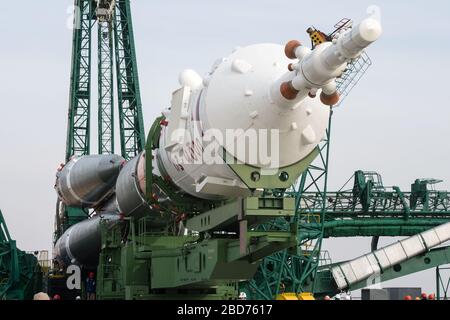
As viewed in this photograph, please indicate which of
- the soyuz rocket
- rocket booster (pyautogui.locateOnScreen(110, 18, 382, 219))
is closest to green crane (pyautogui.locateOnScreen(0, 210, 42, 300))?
the soyuz rocket

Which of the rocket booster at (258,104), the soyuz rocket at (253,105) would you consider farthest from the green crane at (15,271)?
the rocket booster at (258,104)

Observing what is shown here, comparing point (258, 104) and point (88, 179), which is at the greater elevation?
point (88, 179)

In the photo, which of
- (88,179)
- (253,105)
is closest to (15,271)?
(88,179)

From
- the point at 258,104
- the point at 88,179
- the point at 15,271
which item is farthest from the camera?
the point at 15,271

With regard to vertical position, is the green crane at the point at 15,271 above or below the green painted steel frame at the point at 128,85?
below

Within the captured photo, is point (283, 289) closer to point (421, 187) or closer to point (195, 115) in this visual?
point (421, 187)

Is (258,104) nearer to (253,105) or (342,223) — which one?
(253,105)

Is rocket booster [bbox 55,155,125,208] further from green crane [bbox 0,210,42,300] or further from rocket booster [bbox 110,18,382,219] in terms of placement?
rocket booster [bbox 110,18,382,219]

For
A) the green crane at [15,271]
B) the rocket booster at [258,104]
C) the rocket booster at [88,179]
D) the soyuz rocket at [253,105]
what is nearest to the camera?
the soyuz rocket at [253,105]

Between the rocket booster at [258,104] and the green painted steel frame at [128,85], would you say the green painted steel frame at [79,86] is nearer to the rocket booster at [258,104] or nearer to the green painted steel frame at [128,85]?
the green painted steel frame at [128,85]

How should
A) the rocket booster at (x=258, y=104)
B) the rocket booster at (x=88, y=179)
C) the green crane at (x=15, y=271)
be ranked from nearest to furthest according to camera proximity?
1. the rocket booster at (x=258, y=104)
2. the rocket booster at (x=88, y=179)
3. the green crane at (x=15, y=271)

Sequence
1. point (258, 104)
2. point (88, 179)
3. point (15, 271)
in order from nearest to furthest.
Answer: point (258, 104)
point (88, 179)
point (15, 271)
